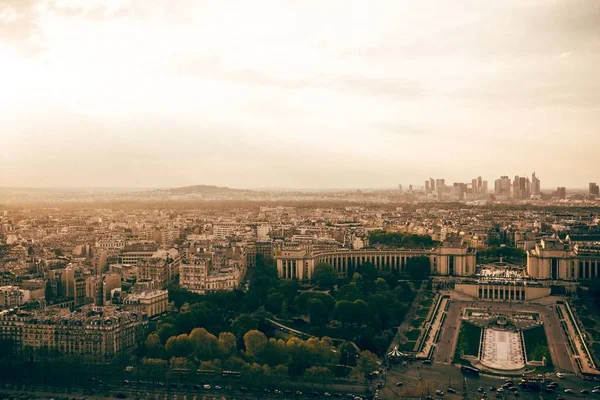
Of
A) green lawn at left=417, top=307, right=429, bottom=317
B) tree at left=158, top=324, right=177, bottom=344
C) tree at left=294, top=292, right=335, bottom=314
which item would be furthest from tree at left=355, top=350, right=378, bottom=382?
green lawn at left=417, top=307, right=429, bottom=317

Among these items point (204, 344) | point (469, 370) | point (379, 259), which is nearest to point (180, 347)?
point (204, 344)

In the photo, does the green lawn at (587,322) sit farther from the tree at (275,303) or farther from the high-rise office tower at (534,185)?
the high-rise office tower at (534,185)

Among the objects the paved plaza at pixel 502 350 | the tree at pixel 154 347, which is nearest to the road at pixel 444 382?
the paved plaza at pixel 502 350

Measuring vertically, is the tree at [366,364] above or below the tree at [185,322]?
below

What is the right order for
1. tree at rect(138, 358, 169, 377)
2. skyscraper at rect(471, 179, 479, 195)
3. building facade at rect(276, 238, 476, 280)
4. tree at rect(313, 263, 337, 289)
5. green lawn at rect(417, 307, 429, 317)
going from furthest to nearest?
skyscraper at rect(471, 179, 479, 195)
building facade at rect(276, 238, 476, 280)
tree at rect(313, 263, 337, 289)
green lawn at rect(417, 307, 429, 317)
tree at rect(138, 358, 169, 377)

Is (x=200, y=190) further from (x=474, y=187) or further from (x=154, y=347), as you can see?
(x=154, y=347)

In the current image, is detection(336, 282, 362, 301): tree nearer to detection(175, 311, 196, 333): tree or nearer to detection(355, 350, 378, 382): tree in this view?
detection(175, 311, 196, 333): tree

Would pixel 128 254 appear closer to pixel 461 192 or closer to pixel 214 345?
pixel 214 345
